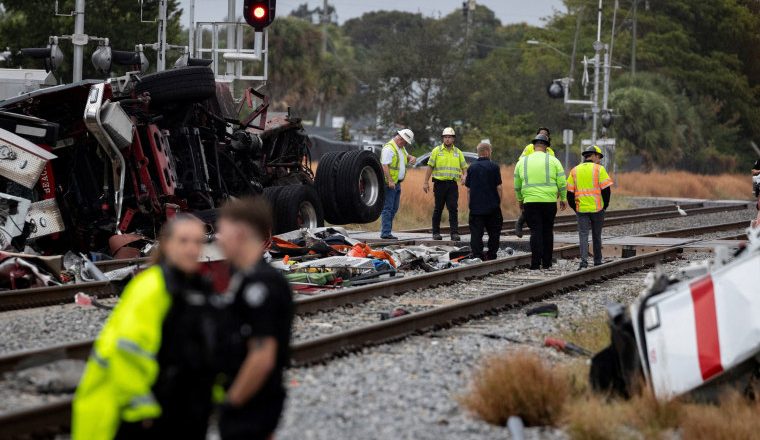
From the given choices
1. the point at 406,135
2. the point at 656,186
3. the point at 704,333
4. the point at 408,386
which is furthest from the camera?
the point at 656,186

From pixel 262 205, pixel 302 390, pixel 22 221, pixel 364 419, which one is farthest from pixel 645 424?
pixel 22 221

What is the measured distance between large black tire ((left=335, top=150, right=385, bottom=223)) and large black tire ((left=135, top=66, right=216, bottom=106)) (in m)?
3.54

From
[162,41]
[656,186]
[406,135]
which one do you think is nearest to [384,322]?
[406,135]

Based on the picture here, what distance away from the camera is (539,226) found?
56.7 feet

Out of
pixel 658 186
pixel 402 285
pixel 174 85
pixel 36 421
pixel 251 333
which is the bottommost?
pixel 658 186

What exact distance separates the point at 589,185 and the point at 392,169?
14.9ft

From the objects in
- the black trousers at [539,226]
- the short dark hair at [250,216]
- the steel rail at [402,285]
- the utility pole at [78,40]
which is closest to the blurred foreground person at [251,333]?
the short dark hair at [250,216]

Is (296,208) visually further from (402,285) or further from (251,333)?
(251,333)

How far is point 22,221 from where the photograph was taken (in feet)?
48.6

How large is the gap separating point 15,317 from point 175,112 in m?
5.89

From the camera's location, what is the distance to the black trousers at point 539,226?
17250 millimetres

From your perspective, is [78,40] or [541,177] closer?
[541,177]

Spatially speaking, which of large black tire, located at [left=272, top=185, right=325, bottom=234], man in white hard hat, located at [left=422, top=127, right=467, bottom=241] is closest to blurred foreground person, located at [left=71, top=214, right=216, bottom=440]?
large black tire, located at [left=272, top=185, right=325, bottom=234]

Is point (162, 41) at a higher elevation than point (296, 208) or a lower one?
higher
